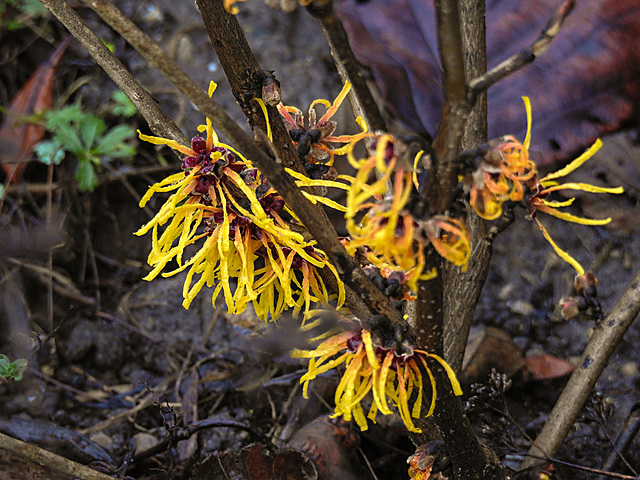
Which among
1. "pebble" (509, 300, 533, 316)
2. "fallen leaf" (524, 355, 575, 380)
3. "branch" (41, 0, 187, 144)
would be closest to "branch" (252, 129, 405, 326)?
"branch" (41, 0, 187, 144)

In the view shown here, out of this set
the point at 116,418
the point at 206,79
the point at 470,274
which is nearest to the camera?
the point at 470,274

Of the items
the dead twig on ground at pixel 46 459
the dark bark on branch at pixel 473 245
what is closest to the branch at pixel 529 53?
the dark bark on branch at pixel 473 245

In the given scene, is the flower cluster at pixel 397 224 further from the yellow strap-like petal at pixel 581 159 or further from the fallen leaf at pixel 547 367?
the fallen leaf at pixel 547 367

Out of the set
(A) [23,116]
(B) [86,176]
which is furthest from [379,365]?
(A) [23,116]

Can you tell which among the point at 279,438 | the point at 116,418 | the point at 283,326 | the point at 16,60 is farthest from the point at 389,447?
the point at 16,60

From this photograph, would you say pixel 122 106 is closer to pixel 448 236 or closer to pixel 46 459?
pixel 46 459

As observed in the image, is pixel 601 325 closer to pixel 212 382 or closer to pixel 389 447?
pixel 389 447

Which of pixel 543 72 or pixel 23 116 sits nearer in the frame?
pixel 543 72

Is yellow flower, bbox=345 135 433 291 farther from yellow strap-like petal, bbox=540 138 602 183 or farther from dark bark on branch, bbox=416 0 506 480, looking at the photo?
yellow strap-like petal, bbox=540 138 602 183
